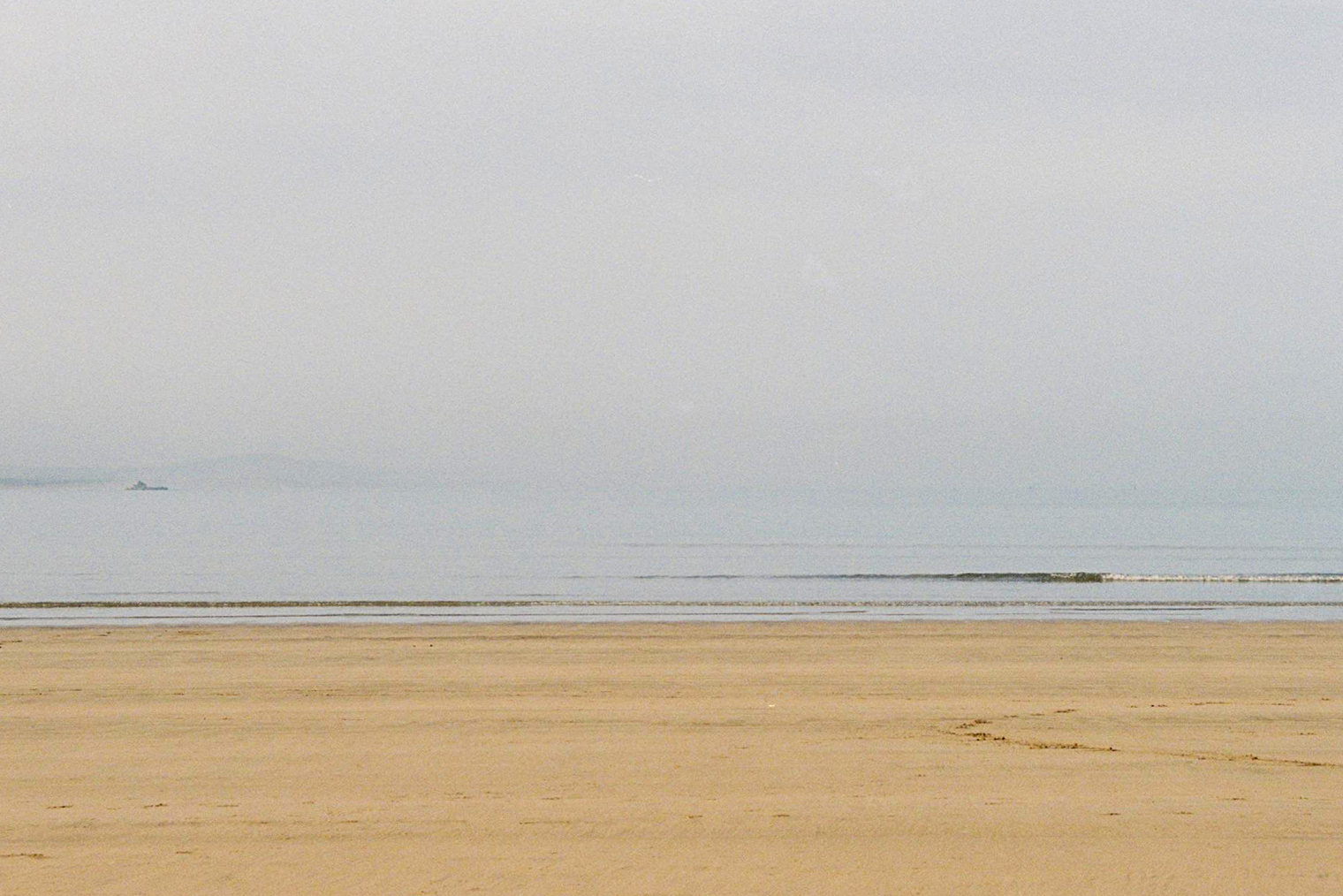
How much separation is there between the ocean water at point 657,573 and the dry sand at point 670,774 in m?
7.90

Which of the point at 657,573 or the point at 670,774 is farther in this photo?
the point at 657,573

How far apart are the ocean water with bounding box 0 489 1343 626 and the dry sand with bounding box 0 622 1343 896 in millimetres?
7903

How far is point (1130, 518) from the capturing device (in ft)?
265

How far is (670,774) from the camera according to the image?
27.0 feet

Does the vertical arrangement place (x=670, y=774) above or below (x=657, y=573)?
below

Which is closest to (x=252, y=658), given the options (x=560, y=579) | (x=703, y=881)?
(x=703, y=881)

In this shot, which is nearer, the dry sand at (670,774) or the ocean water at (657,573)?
the dry sand at (670,774)

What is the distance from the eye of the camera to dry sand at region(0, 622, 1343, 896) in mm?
6297

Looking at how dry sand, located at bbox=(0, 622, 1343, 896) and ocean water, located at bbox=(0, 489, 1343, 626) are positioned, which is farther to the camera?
ocean water, located at bbox=(0, 489, 1343, 626)

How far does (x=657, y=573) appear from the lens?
34.8 meters

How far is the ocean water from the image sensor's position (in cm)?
2320

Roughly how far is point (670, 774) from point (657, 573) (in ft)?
87.3

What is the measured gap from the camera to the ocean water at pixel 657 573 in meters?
23.2

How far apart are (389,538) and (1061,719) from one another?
46.0 meters
